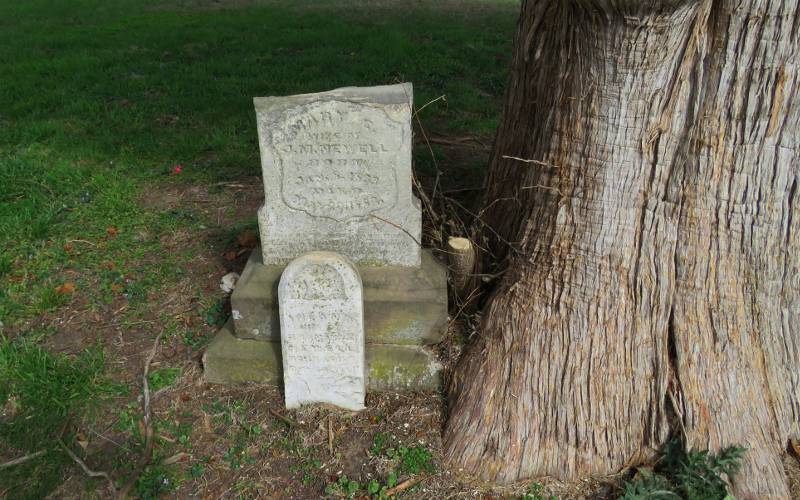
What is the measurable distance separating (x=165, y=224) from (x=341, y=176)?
2.04 meters

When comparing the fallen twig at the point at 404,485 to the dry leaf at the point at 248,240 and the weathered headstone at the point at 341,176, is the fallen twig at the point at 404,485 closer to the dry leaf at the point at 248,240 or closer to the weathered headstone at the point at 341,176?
the weathered headstone at the point at 341,176

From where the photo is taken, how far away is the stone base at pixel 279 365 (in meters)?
3.18

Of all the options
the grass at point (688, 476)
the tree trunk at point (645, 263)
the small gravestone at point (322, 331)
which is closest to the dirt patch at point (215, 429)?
the small gravestone at point (322, 331)

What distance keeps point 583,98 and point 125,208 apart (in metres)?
3.62

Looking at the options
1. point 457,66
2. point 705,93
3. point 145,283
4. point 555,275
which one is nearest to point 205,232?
point 145,283

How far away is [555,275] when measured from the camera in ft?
9.20

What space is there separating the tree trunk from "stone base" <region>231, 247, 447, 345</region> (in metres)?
0.31

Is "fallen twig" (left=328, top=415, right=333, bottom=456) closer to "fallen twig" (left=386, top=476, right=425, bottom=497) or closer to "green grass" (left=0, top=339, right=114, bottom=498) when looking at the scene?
"fallen twig" (left=386, top=476, right=425, bottom=497)

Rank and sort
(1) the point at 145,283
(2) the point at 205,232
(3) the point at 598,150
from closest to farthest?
(3) the point at 598,150
(1) the point at 145,283
(2) the point at 205,232

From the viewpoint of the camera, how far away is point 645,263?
2652 millimetres

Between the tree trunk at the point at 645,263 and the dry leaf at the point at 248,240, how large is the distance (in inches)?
73.1

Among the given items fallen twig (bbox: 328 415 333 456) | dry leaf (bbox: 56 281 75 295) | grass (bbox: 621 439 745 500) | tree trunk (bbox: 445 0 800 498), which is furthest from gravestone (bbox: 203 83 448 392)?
dry leaf (bbox: 56 281 75 295)

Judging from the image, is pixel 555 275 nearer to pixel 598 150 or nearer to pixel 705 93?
pixel 598 150

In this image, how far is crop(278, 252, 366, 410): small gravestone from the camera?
2.92 metres
